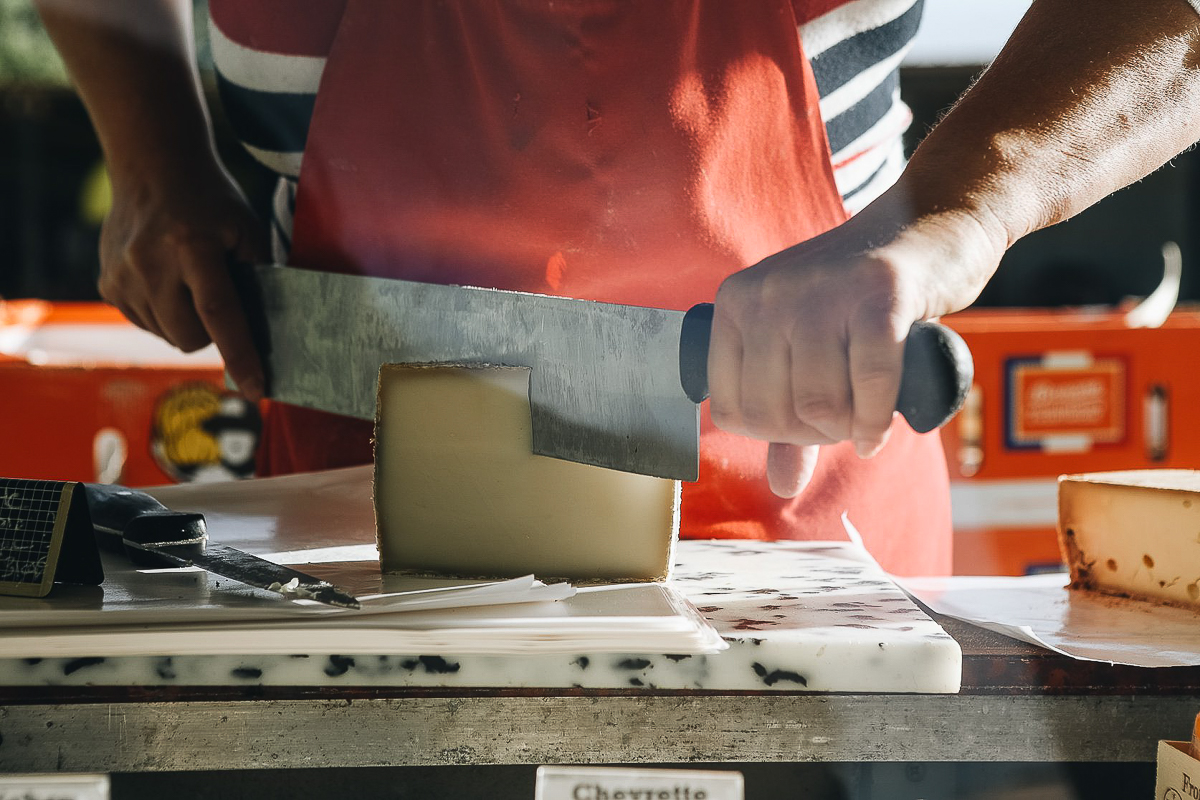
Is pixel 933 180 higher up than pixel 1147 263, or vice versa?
pixel 1147 263

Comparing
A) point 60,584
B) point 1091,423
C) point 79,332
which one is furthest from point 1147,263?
point 60,584

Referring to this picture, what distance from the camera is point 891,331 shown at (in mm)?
541

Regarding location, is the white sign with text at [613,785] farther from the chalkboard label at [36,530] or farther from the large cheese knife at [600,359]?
the chalkboard label at [36,530]

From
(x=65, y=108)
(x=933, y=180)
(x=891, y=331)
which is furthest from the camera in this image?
(x=65, y=108)

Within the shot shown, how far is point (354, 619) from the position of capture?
0.55 meters

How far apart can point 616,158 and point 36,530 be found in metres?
0.58

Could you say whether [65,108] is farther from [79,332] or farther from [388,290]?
[388,290]

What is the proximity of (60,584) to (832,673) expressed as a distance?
→ 465mm

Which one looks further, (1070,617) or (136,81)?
(136,81)

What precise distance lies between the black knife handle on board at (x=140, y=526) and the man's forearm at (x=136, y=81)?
521mm

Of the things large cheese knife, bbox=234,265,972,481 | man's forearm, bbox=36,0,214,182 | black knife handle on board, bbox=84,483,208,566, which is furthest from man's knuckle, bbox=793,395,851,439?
man's forearm, bbox=36,0,214,182

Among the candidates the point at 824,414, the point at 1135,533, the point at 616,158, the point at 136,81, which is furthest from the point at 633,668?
the point at 136,81

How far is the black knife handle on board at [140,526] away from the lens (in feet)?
2.22

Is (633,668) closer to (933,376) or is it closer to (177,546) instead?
(933,376)
